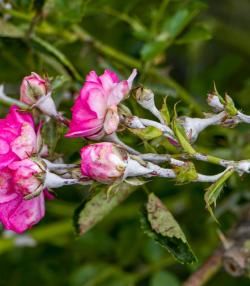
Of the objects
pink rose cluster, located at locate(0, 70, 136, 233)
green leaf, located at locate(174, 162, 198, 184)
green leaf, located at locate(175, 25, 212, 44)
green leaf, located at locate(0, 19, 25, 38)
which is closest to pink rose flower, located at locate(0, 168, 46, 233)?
pink rose cluster, located at locate(0, 70, 136, 233)

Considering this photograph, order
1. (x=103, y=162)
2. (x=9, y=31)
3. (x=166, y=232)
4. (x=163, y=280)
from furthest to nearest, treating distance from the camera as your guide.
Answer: (x=163, y=280)
(x=9, y=31)
(x=166, y=232)
(x=103, y=162)

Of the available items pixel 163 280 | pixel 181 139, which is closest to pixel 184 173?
pixel 181 139

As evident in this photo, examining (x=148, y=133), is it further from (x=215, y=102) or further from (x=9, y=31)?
(x=9, y=31)

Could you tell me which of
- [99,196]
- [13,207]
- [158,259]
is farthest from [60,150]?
[158,259]

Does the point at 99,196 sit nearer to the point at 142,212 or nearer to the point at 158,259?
the point at 142,212

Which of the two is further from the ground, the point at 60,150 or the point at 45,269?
the point at 60,150

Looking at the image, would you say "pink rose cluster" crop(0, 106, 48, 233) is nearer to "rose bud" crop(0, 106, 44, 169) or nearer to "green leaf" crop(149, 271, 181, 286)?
"rose bud" crop(0, 106, 44, 169)

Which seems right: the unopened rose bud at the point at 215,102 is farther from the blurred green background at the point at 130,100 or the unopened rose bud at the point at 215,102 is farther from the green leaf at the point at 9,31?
the green leaf at the point at 9,31

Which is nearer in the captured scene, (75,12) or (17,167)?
(17,167)
